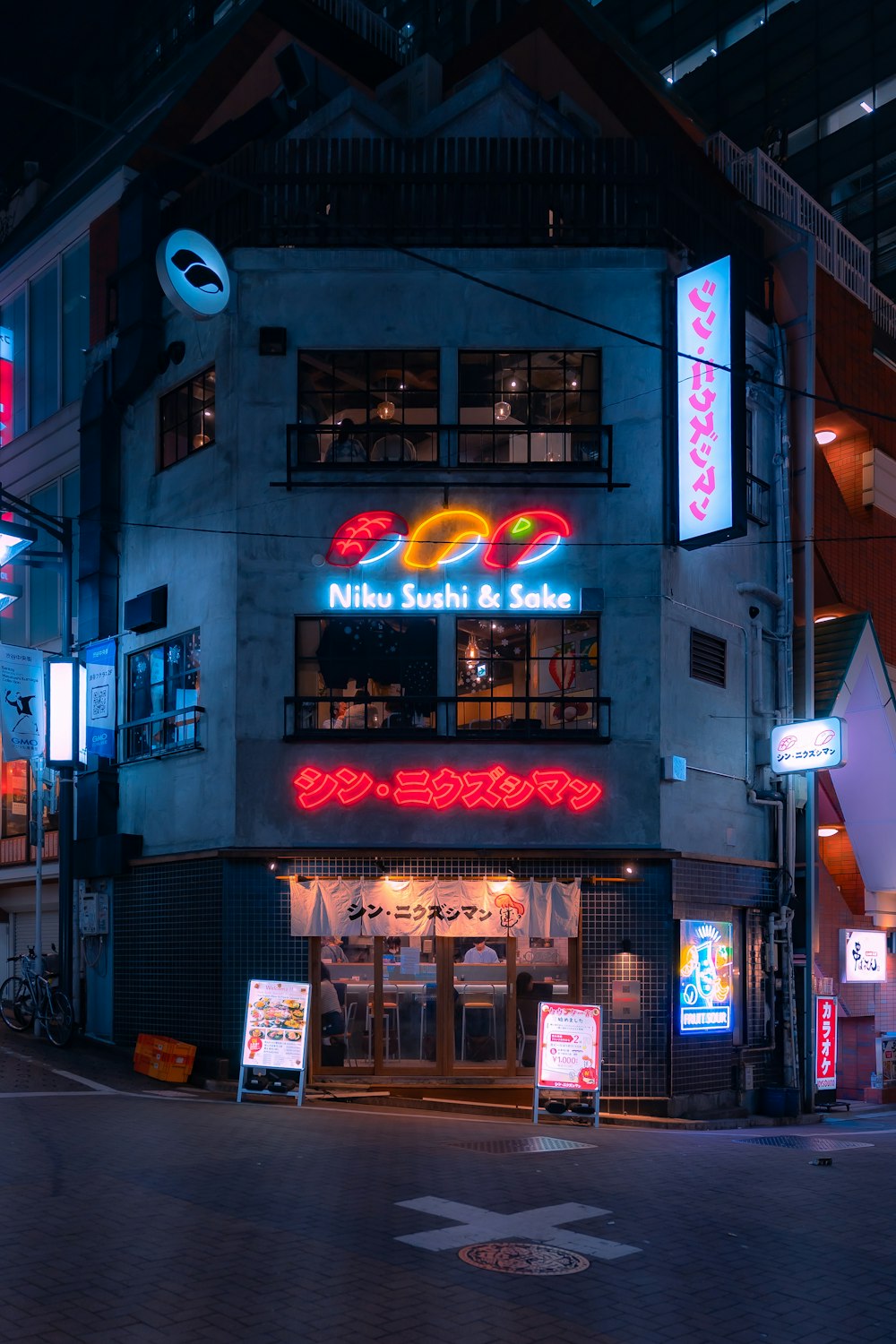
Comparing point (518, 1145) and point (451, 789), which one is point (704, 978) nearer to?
point (451, 789)

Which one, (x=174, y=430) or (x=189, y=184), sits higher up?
(x=189, y=184)

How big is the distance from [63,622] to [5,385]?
7156mm

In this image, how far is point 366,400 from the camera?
1922cm

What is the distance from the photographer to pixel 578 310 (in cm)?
1894

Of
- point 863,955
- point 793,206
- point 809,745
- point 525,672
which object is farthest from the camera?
point 793,206

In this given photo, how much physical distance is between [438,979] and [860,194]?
35.4 metres

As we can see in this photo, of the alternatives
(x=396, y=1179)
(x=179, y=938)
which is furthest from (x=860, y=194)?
(x=396, y=1179)

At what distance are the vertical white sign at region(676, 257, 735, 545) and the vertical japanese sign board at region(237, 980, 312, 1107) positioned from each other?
8286 millimetres

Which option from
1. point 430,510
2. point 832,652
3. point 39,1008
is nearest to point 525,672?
point 430,510

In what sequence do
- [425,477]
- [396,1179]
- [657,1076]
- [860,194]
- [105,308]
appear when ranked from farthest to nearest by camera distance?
[860,194]
[105,308]
[425,477]
[657,1076]
[396,1179]

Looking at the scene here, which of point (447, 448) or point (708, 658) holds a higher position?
point (447, 448)

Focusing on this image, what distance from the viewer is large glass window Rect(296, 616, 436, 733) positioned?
18.5m

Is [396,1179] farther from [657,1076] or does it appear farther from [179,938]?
[179,938]

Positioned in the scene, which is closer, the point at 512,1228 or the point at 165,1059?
the point at 512,1228
